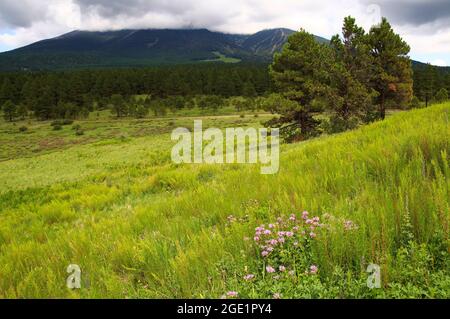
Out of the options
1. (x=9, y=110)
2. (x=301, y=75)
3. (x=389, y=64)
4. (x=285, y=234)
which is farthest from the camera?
(x=9, y=110)

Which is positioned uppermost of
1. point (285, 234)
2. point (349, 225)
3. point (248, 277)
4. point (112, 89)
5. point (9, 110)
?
point (112, 89)

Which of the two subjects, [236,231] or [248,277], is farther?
[236,231]

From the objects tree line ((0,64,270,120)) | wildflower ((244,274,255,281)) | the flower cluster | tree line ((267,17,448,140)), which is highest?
tree line ((0,64,270,120))

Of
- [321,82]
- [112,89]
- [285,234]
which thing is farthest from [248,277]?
[112,89]

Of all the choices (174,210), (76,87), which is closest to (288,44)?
(174,210)

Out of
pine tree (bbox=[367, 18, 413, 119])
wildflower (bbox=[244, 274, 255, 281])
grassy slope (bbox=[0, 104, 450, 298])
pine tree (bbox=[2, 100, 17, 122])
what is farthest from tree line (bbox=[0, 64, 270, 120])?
wildflower (bbox=[244, 274, 255, 281])

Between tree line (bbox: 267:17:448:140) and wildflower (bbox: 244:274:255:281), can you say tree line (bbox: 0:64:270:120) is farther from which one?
wildflower (bbox: 244:274:255:281)

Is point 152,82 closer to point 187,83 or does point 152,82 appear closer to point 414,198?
point 187,83

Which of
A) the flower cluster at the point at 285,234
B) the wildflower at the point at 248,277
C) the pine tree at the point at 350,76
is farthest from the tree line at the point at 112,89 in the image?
the wildflower at the point at 248,277

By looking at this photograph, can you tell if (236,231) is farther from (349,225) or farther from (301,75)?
(301,75)

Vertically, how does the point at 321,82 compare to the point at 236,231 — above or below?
above

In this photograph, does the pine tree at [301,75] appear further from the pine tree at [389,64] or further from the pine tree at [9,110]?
the pine tree at [9,110]

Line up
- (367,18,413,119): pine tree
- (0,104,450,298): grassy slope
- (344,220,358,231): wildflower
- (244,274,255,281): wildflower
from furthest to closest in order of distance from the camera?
(367,18,413,119): pine tree < (344,220,358,231): wildflower < (0,104,450,298): grassy slope < (244,274,255,281): wildflower
